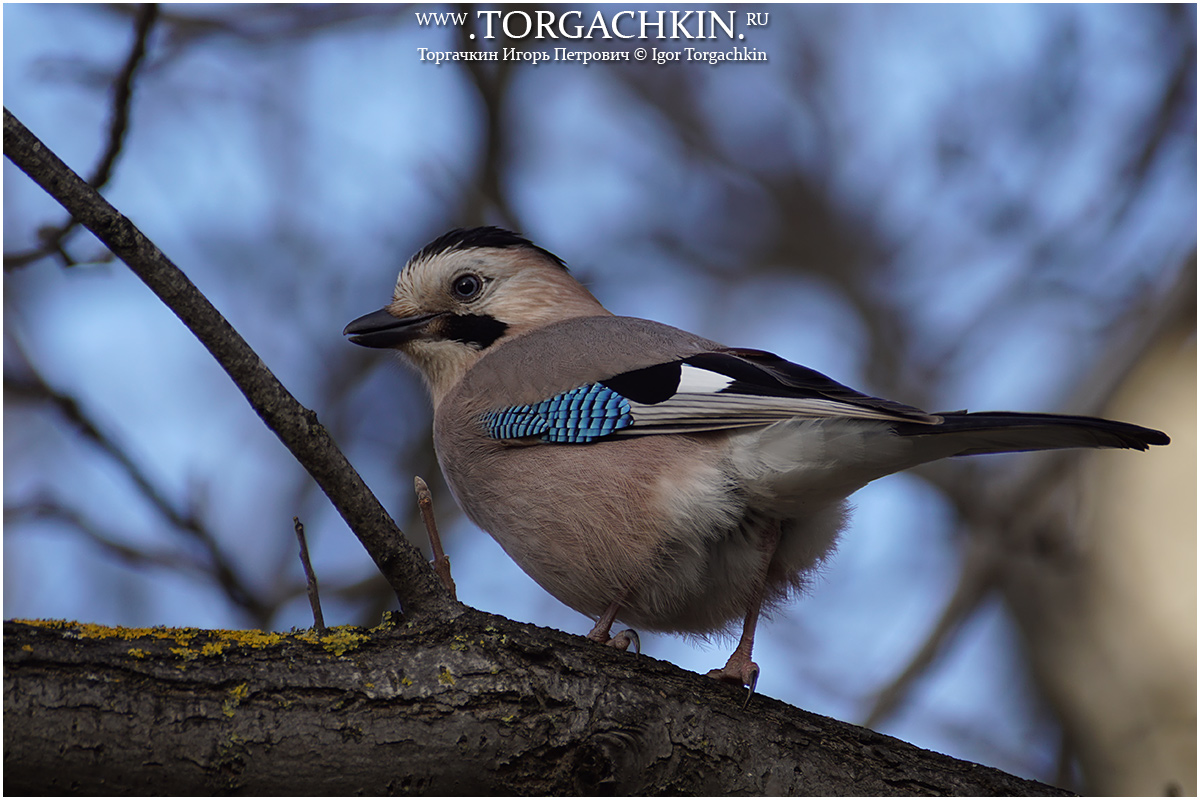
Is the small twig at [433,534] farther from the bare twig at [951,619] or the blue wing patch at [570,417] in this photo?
the bare twig at [951,619]

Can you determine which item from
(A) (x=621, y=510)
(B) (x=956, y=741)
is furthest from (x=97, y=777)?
(B) (x=956, y=741)

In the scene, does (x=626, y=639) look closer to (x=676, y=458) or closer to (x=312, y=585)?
(x=676, y=458)

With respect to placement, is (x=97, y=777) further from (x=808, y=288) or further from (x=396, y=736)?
(x=808, y=288)

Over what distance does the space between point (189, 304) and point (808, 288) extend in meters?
6.36

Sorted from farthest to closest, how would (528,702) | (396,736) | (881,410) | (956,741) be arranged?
(956,741) < (881,410) < (528,702) < (396,736)

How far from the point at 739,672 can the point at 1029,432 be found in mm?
1220

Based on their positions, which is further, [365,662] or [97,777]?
[365,662]

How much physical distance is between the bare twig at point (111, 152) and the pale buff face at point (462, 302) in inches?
62.6

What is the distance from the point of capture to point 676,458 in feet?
12.2

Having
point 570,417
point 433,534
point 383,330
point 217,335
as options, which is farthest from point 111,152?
point 570,417

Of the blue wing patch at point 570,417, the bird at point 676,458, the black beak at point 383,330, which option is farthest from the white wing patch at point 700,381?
the black beak at point 383,330

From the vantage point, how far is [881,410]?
133 inches

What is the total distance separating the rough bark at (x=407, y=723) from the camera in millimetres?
2426

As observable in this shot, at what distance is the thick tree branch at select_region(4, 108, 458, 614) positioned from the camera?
8.21 ft
